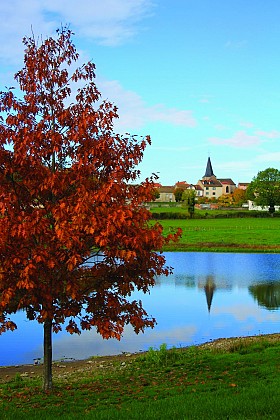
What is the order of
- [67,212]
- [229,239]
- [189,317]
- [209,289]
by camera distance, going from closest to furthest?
[67,212]
[189,317]
[209,289]
[229,239]

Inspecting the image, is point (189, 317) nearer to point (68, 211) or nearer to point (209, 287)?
point (209, 287)

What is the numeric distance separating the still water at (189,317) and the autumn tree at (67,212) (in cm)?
911

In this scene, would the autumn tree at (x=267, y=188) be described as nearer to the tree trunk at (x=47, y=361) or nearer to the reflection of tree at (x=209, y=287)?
the reflection of tree at (x=209, y=287)

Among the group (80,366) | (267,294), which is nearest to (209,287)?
(267,294)

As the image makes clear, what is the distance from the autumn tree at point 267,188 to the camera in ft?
426

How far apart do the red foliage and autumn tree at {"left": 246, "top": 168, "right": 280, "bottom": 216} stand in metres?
118

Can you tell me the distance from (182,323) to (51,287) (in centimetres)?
1540

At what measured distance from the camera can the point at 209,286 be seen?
3912 centimetres

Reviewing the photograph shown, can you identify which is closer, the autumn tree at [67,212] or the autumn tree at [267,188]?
the autumn tree at [67,212]

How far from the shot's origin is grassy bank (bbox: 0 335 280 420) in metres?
9.00

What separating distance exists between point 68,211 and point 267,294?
26.9 m

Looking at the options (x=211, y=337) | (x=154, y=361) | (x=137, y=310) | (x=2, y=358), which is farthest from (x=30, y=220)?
(x=211, y=337)

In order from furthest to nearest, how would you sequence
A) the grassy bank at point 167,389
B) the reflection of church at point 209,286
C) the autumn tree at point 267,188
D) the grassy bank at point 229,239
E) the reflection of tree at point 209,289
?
the autumn tree at point 267,188, the grassy bank at point 229,239, the reflection of church at point 209,286, the reflection of tree at point 209,289, the grassy bank at point 167,389

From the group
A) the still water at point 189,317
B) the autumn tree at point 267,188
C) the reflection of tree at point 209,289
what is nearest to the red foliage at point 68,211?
the still water at point 189,317
